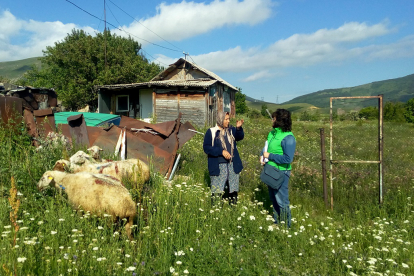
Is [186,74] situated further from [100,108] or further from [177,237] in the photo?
[177,237]

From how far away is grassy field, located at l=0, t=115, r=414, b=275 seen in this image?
2.69 meters

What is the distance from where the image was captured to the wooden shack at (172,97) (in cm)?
1814

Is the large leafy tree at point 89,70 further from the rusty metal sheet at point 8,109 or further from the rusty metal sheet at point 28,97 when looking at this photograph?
the rusty metal sheet at point 8,109

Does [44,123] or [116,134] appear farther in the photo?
[44,123]

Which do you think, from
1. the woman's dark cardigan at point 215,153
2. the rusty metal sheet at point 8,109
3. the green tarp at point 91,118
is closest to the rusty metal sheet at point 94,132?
the green tarp at point 91,118

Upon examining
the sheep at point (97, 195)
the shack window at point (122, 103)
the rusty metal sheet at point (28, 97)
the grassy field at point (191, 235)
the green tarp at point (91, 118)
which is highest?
the shack window at point (122, 103)

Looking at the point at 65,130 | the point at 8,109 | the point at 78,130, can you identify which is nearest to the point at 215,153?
the point at 78,130

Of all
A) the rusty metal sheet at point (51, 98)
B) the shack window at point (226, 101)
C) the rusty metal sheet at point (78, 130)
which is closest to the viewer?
the rusty metal sheet at point (78, 130)

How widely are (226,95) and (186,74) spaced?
Answer: 384 centimetres

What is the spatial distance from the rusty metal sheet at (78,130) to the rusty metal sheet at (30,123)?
Result: 67 cm

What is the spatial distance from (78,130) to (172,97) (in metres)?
12.5

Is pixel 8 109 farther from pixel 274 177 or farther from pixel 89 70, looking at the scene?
pixel 89 70

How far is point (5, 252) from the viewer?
8.10 ft

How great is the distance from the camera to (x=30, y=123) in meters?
6.12
